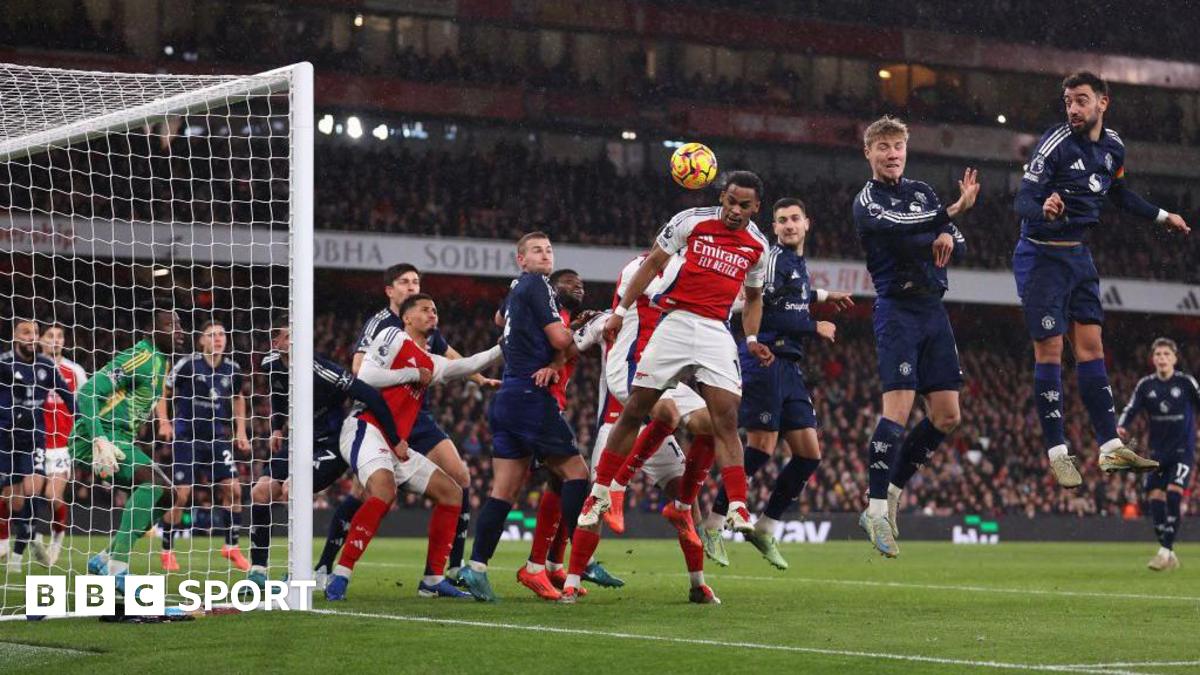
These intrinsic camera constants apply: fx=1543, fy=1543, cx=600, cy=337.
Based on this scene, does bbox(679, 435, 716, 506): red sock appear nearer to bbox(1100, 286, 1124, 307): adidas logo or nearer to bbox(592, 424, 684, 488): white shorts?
bbox(592, 424, 684, 488): white shorts

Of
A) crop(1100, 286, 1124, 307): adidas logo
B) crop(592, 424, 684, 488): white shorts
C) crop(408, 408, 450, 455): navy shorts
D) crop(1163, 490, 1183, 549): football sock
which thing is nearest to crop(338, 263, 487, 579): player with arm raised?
crop(408, 408, 450, 455): navy shorts

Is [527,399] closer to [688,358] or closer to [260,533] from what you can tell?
[688,358]

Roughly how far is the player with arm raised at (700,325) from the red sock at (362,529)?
57.0 inches

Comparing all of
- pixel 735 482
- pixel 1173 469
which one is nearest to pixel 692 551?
pixel 735 482

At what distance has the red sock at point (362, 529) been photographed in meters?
9.67

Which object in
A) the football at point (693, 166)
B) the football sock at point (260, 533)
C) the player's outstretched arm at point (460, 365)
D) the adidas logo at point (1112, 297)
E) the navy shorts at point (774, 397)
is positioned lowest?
the football sock at point (260, 533)

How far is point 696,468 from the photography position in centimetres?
982

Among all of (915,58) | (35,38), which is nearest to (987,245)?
(915,58)

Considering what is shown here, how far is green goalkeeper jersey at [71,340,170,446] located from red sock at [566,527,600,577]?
4.07 metres

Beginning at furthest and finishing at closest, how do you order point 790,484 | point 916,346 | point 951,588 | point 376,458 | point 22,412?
point 22,412, point 951,588, point 790,484, point 916,346, point 376,458

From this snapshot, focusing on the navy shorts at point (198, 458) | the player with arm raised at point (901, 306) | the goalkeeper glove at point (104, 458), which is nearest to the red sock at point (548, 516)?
the player with arm raised at point (901, 306)

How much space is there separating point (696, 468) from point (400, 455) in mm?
1874

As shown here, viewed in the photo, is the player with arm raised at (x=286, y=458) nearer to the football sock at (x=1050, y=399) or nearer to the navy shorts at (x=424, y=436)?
the navy shorts at (x=424, y=436)

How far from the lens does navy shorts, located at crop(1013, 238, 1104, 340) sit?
9398mm
